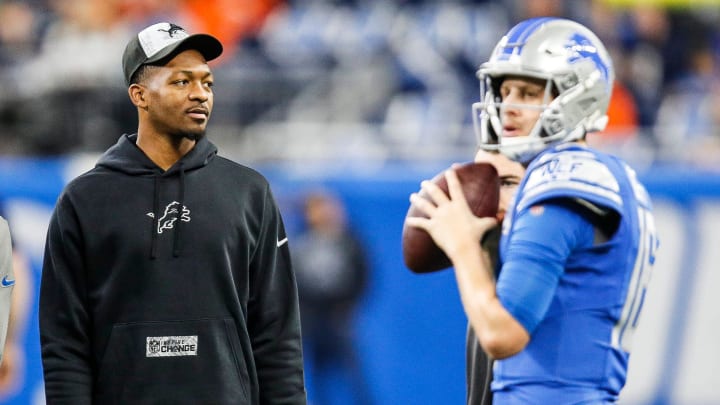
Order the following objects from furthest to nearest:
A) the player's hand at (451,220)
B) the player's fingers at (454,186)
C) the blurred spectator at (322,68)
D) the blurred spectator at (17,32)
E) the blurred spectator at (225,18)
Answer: the blurred spectator at (225,18)
the blurred spectator at (17,32)
the blurred spectator at (322,68)
the player's fingers at (454,186)
the player's hand at (451,220)

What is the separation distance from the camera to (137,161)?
344 centimetres

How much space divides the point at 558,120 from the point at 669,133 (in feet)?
23.8

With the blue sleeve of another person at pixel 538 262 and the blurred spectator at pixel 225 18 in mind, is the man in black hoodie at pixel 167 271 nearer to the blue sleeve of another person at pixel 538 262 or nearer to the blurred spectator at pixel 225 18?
the blue sleeve of another person at pixel 538 262

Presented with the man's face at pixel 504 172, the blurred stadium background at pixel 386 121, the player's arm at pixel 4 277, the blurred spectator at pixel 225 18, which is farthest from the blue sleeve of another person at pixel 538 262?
the blurred spectator at pixel 225 18

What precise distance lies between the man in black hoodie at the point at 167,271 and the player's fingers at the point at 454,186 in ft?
1.77

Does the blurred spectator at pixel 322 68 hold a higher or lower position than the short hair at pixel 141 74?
higher

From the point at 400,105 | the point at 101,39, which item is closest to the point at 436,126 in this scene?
the point at 400,105

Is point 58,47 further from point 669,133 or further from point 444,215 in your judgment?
point 444,215

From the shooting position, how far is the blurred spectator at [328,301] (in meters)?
7.01

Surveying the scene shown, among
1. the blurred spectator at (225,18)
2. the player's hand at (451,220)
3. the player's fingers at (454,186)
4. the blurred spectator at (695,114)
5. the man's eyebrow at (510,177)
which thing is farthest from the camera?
the blurred spectator at (225,18)

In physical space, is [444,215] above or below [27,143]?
below

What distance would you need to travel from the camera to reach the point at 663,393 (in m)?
7.11

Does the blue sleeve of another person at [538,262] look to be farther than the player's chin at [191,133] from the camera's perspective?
No

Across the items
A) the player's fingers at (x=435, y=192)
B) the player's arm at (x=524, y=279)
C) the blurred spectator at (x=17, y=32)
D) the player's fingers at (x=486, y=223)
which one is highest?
the blurred spectator at (x=17, y=32)
